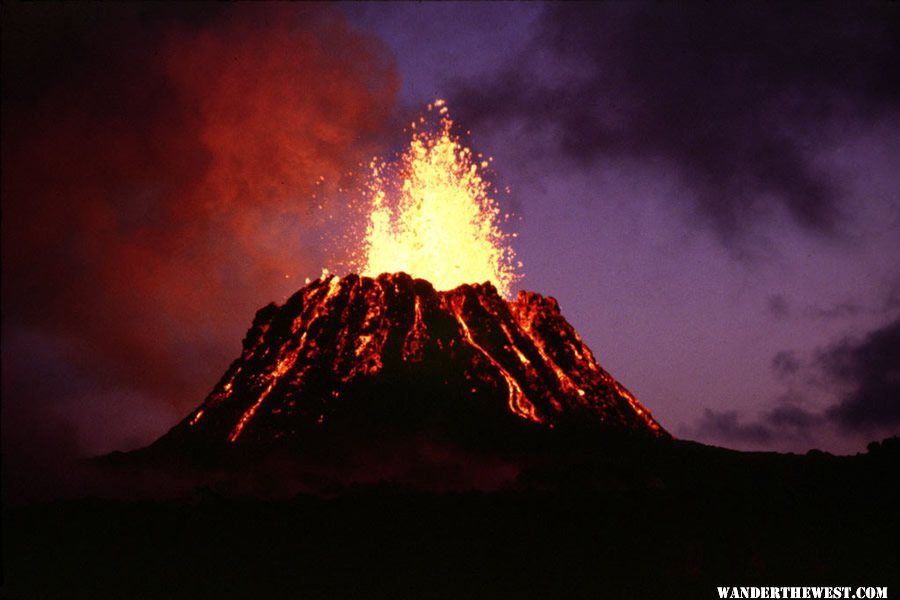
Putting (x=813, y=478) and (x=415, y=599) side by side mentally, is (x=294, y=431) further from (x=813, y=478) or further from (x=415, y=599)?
(x=813, y=478)

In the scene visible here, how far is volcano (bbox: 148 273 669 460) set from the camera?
73.7 meters

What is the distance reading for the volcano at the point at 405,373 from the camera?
73.7m

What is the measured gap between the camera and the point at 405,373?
7694cm

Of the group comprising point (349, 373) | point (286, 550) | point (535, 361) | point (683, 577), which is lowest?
point (286, 550)

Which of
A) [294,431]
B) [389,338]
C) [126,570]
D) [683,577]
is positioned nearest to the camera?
[126,570]

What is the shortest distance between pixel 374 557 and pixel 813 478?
39800 mm

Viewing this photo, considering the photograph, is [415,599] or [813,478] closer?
[415,599]

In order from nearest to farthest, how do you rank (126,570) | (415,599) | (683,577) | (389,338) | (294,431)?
(126,570) < (415,599) < (683,577) < (294,431) < (389,338)

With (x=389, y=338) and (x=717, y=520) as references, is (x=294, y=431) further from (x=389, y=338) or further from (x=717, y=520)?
(x=717, y=520)

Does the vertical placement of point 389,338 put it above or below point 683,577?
above

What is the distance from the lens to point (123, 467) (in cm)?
7288

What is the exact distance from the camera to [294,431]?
238ft

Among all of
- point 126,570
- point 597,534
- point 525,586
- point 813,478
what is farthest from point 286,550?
point 813,478

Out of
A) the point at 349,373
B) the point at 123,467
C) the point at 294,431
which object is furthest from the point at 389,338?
the point at 123,467
